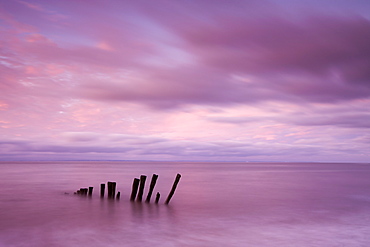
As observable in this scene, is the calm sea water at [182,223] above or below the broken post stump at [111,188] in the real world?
below

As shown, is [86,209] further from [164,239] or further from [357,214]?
[357,214]

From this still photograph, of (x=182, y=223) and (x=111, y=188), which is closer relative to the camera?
(x=182, y=223)

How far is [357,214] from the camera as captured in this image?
14906 mm

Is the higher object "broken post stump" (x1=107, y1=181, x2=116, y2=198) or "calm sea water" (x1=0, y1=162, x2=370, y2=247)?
"broken post stump" (x1=107, y1=181, x2=116, y2=198)

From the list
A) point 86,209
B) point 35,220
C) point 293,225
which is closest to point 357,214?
point 293,225

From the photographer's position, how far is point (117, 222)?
1248cm

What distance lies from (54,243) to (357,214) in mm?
12861

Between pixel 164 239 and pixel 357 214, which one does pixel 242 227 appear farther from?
pixel 357 214

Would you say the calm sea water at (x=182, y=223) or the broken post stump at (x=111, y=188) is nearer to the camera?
the calm sea water at (x=182, y=223)

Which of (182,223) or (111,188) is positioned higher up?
(111,188)

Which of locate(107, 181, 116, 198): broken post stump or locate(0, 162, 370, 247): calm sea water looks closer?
locate(0, 162, 370, 247): calm sea water

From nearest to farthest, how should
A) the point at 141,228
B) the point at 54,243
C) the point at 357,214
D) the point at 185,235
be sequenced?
the point at 54,243
the point at 185,235
the point at 141,228
the point at 357,214

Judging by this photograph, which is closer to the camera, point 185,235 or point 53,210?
point 185,235

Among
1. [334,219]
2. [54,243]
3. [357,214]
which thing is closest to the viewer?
[54,243]
